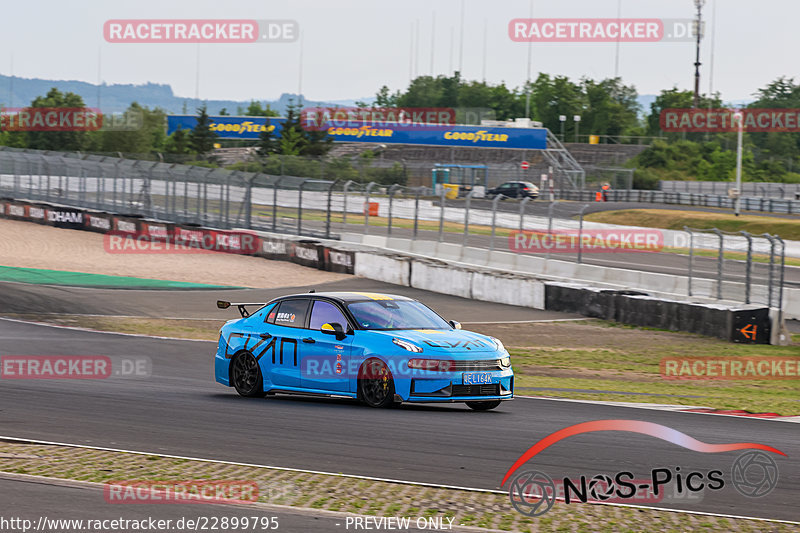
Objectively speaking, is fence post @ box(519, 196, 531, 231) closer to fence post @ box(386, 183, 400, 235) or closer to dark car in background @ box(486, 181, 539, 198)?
fence post @ box(386, 183, 400, 235)

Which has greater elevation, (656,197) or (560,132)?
(560,132)

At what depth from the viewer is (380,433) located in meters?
8.88

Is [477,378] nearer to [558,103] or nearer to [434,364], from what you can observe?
[434,364]

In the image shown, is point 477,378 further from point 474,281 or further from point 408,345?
point 474,281

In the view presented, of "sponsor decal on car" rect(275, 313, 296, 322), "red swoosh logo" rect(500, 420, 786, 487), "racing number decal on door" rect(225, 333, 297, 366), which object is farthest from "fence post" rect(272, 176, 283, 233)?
"red swoosh logo" rect(500, 420, 786, 487)

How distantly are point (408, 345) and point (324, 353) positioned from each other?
1156mm

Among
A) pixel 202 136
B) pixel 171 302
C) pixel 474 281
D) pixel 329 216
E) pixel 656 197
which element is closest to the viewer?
pixel 171 302

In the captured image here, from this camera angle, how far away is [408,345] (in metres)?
10.2

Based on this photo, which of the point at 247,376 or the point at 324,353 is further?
the point at 247,376
